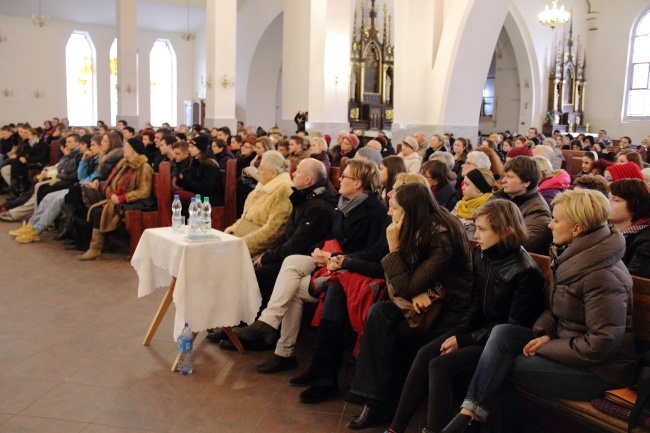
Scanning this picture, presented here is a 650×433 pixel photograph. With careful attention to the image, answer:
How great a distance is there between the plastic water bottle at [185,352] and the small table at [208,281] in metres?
0.08

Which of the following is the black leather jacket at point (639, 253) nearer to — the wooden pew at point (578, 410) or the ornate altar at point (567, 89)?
the wooden pew at point (578, 410)

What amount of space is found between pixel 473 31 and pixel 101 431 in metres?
11.0

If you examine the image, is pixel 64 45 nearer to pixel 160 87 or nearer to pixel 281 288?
pixel 160 87

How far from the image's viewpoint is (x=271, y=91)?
22.3 m

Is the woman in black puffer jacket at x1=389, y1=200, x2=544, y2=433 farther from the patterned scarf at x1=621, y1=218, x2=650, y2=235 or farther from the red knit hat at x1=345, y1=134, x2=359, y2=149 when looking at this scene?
the red knit hat at x1=345, y1=134, x2=359, y2=149

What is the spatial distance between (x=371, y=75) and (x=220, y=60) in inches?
324

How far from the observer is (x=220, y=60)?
1500 cm

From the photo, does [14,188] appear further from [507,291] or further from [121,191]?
[507,291]

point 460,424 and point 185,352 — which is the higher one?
point 460,424

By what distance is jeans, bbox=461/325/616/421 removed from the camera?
3.10m

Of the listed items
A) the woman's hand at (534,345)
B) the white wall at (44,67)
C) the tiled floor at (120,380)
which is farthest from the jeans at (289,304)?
the white wall at (44,67)

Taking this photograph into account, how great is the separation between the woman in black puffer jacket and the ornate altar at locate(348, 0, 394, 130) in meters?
18.5

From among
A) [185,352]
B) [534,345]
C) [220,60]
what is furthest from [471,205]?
[220,60]

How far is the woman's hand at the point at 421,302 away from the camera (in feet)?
12.0
